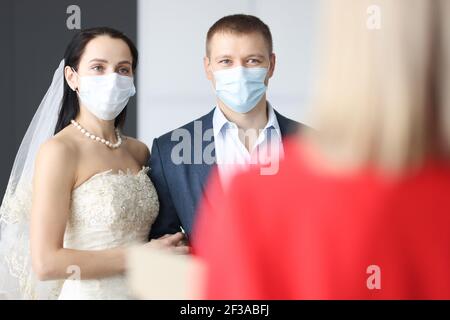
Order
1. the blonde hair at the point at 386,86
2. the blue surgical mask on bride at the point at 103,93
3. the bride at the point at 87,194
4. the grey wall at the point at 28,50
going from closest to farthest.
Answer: the blonde hair at the point at 386,86 < the bride at the point at 87,194 < the blue surgical mask on bride at the point at 103,93 < the grey wall at the point at 28,50

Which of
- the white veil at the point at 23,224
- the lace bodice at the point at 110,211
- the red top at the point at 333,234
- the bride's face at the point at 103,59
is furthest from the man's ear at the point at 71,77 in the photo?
the red top at the point at 333,234

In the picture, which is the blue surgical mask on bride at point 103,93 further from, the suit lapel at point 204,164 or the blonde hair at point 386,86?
the blonde hair at point 386,86

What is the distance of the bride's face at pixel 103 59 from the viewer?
62.9 inches

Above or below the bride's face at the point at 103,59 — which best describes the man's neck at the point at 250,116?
below

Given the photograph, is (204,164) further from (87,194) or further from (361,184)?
(361,184)

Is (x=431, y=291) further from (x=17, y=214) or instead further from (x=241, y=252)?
(x=17, y=214)

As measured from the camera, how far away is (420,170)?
44 cm

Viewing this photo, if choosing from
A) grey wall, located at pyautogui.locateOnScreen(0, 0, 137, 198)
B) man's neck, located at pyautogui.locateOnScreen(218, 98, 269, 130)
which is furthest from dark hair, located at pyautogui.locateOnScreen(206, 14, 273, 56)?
grey wall, located at pyautogui.locateOnScreen(0, 0, 137, 198)

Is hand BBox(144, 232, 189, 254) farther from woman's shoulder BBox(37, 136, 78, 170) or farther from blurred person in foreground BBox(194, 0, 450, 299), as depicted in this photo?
blurred person in foreground BBox(194, 0, 450, 299)

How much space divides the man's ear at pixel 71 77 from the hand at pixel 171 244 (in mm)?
467

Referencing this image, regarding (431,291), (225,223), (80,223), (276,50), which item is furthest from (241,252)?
(276,50)

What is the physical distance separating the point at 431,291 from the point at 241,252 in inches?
5.4

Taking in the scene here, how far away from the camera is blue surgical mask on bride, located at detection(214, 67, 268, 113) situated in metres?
1.71

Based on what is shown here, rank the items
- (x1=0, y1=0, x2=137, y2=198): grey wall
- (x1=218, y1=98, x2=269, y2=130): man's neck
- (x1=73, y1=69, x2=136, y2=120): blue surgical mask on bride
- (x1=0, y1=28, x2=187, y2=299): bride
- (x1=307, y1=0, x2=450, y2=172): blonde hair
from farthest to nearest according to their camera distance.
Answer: (x1=0, y1=0, x2=137, y2=198): grey wall
(x1=218, y1=98, x2=269, y2=130): man's neck
(x1=73, y1=69, x2=136, y2=120): blue surgical mask on bride
(x1=0, y1=28, x2=187, y2=299): bride
(x1=307, y1=0, x2=450, y2=172): blonde hair
